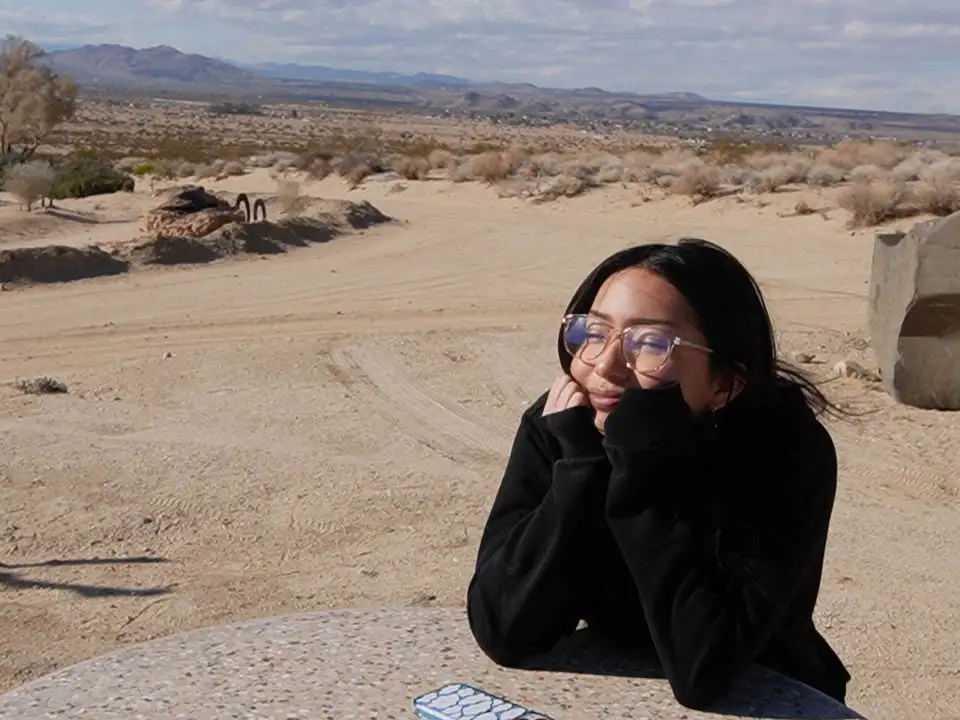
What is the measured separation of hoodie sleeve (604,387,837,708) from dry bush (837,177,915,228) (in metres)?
17.7

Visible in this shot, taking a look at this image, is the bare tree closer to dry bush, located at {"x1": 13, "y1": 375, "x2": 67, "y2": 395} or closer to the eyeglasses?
dry bush, located at {"x1": 13, "y1": 375, "x2": 67, "y2": 395}

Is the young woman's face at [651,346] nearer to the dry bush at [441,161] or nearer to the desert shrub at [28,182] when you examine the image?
the desert shrub at [28,182]

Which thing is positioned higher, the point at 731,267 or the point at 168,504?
the point at 731,267

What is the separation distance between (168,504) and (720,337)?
4.96 meters

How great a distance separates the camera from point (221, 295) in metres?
14.5

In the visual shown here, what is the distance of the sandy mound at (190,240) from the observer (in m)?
15.3

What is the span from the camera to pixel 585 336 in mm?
2434

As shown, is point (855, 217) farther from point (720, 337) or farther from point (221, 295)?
point (720, 337)

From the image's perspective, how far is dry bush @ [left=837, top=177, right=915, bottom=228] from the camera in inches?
754

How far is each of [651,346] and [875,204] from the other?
17.8m

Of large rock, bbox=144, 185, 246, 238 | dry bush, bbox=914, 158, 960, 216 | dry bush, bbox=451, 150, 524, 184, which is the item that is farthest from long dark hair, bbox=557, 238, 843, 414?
dry bush, bbox=451, 150, 524, 184

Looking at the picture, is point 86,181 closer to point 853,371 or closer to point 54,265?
point 54,265

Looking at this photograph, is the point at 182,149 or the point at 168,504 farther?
the point at 182,149

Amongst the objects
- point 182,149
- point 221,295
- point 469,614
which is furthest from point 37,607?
point 182,149
